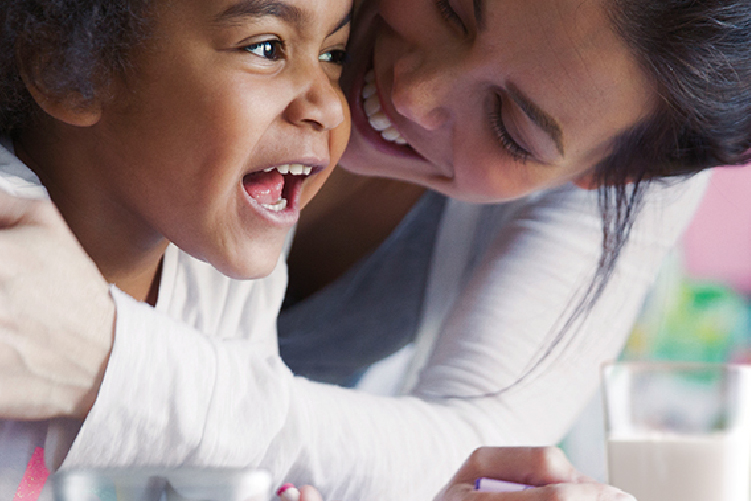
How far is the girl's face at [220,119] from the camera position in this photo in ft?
2.00

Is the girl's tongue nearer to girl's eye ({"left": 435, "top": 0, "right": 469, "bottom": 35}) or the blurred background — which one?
girl's eye ({"left": 435, "top": 0, "right": 469, "bottom": 35})

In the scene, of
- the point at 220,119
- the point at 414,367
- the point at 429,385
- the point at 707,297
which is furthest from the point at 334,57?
the point at 707,297

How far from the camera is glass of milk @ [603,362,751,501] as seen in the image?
0.65 metres

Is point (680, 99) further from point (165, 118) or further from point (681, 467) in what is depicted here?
point (165, 118)

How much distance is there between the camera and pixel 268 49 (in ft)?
2.09

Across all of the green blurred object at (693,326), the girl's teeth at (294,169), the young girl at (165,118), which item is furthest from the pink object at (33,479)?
the green blurred object at (693,326)

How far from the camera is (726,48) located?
2.16 feet

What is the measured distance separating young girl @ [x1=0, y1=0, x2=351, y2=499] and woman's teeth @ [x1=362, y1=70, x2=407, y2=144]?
4.6 inches

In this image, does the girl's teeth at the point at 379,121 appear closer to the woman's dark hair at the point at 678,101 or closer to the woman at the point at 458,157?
the woman at the point at 458,157

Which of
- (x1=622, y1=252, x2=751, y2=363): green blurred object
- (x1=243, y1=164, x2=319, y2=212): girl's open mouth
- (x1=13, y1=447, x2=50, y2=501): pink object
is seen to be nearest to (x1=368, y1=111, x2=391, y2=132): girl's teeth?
(x1=243, y1=164, x2=319, y2=212): girl's open mouth

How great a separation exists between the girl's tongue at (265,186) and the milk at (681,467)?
0.37 m

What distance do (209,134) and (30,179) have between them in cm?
14

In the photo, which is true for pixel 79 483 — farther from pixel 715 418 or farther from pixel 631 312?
pixel 631 312

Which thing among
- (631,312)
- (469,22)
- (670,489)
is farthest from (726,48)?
(631,312)
